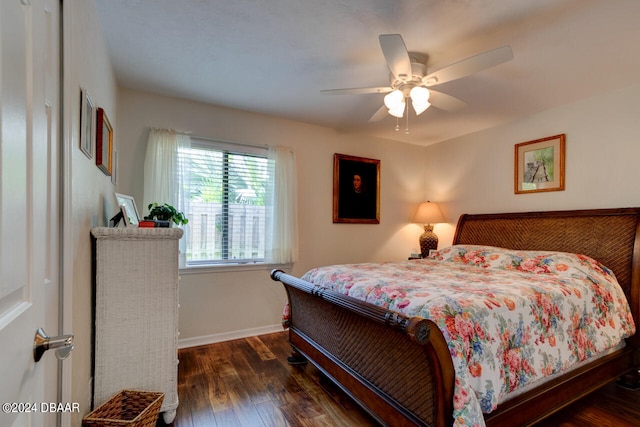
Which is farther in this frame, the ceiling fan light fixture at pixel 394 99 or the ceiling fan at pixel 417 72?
the ceiling fan light fixture at pixel 394 99

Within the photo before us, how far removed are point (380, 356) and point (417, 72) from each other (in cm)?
189

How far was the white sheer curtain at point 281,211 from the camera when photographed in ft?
11.3

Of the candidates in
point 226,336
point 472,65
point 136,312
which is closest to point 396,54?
point 472,65

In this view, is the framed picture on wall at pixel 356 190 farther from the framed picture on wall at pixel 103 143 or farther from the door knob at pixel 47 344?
the door knob at pixel 47 344

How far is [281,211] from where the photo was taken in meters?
3.46

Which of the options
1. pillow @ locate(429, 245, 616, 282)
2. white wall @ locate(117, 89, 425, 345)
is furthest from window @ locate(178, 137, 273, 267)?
pillow @ locate(429, 245, 616, 282)

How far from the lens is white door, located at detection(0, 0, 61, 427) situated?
0.52m

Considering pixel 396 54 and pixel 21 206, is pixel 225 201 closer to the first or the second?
pixel 396 54

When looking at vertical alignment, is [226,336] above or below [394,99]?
below

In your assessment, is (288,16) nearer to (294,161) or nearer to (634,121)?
(294,161)

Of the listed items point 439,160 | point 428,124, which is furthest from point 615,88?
point 439,160

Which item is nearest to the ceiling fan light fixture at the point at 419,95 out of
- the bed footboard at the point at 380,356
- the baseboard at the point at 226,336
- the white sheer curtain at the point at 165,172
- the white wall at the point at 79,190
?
the bed footboard at the point at 380,356

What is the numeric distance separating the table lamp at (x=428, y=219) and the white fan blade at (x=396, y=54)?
2.53m

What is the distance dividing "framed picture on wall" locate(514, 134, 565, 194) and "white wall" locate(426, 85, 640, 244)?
0.06 meters
